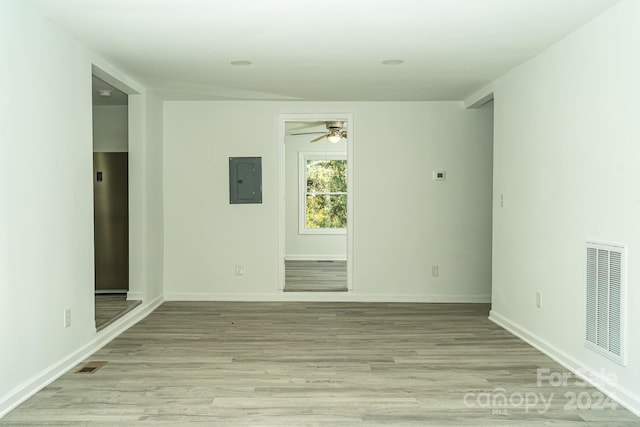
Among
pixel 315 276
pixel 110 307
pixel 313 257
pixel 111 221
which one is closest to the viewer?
pixel 110 307

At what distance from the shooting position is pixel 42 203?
359cm

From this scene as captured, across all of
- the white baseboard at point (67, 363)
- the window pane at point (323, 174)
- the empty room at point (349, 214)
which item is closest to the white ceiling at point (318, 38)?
the empty room at point (349, 214)

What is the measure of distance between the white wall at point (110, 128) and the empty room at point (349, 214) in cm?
2

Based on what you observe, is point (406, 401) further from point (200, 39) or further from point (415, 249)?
point (415, 249)

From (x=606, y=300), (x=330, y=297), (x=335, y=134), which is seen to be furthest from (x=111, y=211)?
(x=606, y=300)

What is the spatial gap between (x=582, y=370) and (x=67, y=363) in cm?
347

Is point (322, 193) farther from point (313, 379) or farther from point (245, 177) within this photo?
point (313, 379)

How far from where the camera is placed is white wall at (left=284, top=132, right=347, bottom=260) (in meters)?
10.8

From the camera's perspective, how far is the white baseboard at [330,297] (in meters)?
6.70

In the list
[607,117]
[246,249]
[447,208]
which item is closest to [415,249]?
[447,208]

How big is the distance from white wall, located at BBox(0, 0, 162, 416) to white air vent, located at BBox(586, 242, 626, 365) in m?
3.46

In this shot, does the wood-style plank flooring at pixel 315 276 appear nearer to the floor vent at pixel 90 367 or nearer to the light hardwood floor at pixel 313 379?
the light hardwood floor at pixel 313 379

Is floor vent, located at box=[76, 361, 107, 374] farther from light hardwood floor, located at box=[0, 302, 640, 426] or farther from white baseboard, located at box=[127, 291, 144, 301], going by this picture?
white baseboard, located at box=[127, 291, 144, 301]

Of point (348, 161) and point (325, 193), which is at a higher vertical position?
point (348, 161)
